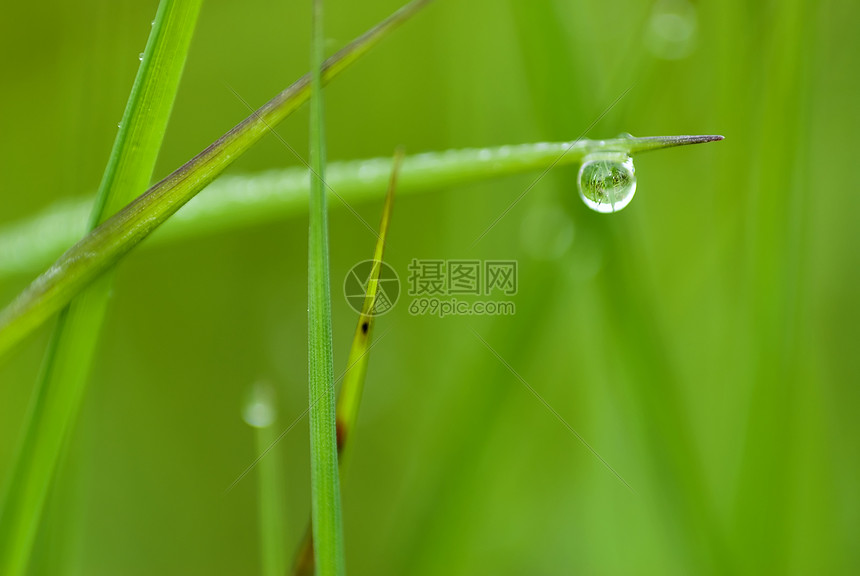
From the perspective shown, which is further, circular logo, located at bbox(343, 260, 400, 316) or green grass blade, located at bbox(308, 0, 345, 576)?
circular logo, located at bbox(343, 260, 400, 316)

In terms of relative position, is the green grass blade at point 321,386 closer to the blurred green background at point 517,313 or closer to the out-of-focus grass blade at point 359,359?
the out-of-focus grass blade at point 359,359

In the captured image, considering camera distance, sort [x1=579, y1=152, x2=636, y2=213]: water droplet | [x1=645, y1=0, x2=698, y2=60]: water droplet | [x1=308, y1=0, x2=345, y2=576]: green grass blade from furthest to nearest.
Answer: [x1=645, y1=0, x2=698, y2=60]: water droplet < [x1=579, y1=152, x2=636, y2=213]: water droplet < [x1=308, y1=0, x2=345, y2=576]: green grass blade

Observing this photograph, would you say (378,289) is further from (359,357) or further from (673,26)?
(673,26)

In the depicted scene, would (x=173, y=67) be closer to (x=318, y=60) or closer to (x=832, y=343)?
(x=318, y=60)

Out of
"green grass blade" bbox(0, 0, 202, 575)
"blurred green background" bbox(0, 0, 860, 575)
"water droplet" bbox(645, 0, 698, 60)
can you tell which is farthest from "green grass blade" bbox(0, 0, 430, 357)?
"water droplet" bbox(645, 0, 698, 60)

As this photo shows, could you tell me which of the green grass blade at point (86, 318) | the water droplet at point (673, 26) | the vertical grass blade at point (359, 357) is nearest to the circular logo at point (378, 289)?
the vertical grass blade at point (359, 357)

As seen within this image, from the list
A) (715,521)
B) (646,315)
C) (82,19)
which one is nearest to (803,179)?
(646,315)

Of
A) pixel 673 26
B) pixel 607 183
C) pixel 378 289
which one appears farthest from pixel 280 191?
pixel 673 26

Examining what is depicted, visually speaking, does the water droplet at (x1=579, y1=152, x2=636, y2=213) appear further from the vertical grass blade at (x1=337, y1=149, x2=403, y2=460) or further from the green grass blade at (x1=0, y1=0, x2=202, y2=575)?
the green grass blade at (x1=0, y1=0, x2=202, y2=575)
